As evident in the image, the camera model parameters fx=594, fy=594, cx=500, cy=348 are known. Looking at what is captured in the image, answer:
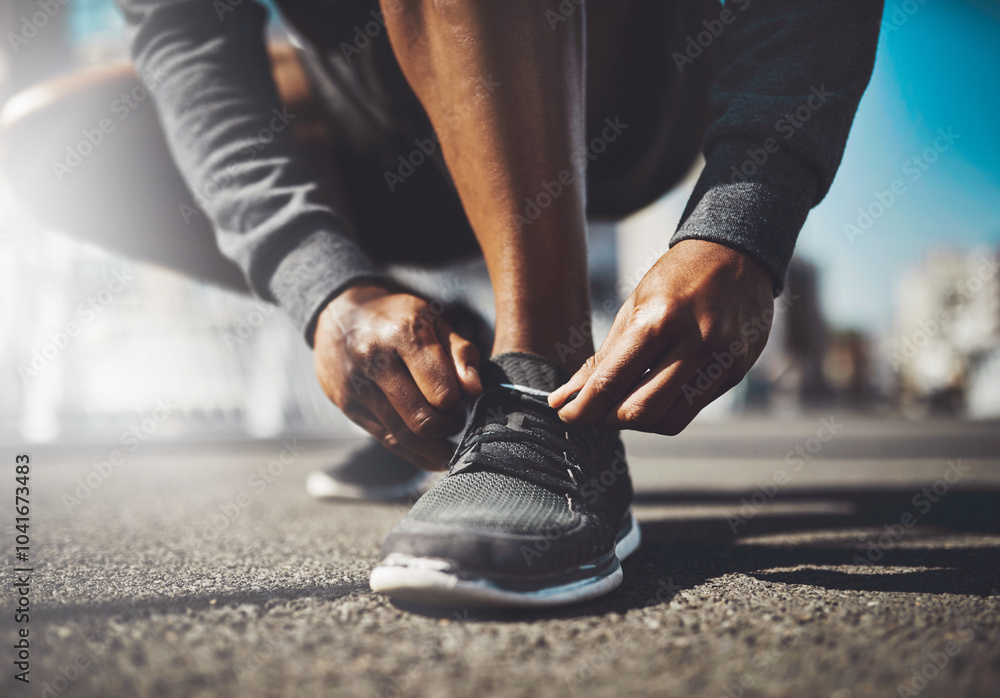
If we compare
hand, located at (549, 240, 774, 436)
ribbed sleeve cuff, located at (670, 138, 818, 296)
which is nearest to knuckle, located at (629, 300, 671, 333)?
hand, located at (549, 240, 774, 436)

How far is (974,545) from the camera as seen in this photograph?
2.72 ft

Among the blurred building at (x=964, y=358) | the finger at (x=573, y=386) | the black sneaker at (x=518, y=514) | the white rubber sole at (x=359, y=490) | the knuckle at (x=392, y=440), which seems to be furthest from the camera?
the blurred building at (x=964, y=358)

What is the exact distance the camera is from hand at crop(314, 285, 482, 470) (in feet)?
2.15

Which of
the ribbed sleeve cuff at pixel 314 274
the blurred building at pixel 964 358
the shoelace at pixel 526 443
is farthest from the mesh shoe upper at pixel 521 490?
the blurred building at pixel 964 358

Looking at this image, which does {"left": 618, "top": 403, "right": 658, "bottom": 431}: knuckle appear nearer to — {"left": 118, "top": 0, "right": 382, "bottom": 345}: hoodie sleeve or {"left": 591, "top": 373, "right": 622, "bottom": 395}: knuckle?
{"left": 591, "top": 373, "right": 622, "bottom": 395}: knuckle

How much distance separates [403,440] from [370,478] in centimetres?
65

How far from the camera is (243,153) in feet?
2.79

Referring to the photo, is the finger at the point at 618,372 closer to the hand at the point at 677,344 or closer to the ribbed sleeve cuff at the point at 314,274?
the hand at the point at 677,344

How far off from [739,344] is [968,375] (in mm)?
8084

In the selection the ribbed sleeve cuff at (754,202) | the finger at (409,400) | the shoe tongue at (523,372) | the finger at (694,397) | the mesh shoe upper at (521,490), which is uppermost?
the ribbed sleeve cuff at (754,202)

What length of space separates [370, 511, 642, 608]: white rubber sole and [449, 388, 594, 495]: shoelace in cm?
12

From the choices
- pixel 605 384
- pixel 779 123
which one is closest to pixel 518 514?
pixel 605 384

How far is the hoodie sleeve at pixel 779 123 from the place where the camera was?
2.09 feet

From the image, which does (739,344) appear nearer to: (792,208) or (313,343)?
(792,208)
